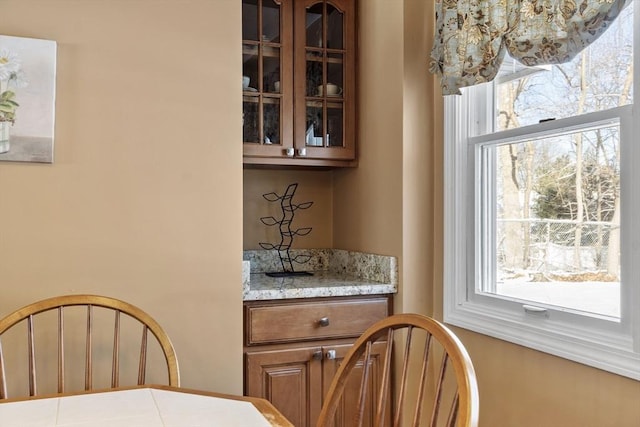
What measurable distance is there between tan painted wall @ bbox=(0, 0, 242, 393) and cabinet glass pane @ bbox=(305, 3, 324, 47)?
2.05 feet

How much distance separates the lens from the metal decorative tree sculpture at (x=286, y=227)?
116 inches

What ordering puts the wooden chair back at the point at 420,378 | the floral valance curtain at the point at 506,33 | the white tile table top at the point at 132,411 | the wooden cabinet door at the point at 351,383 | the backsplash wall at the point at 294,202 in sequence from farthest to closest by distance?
the backsplash wall at the point at 294,202
the wooden cabinet door at the point at 351,383
the floral valance curtain at the point at 506,33
the white tile table top at the point at 132,411
the wooden chair back at the point at 420,378

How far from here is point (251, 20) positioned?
2.59 metres

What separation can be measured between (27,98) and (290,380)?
1464 millimetres

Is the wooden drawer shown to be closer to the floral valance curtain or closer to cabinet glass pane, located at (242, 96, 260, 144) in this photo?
cabinet glass pane, located at (242, 96, 260, 144)

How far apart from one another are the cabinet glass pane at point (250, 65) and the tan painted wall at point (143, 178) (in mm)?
428

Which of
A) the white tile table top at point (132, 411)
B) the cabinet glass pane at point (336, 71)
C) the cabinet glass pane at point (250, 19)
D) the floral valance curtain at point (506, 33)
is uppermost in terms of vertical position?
the cabinet glass pane at point (250, 19)

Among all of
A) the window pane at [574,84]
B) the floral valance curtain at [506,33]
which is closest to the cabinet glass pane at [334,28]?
the floral valance curtain at [506,33]

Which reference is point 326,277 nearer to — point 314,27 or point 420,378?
point 314,27

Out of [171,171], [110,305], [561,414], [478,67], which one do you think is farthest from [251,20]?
[561,414]

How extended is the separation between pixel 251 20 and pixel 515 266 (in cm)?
162

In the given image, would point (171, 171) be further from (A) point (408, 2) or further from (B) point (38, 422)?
(A) point (408, 2)

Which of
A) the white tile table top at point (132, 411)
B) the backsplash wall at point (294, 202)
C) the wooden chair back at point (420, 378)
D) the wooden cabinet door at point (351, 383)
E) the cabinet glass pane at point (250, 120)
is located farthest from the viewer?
the backsplash wall at point (294, 202)

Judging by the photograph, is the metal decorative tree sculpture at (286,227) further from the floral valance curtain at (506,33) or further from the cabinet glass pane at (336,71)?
the floral valance curtain at (506,33)
